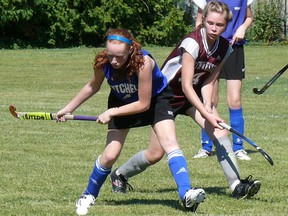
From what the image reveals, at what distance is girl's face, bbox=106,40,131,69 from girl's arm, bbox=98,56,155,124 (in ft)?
0.49

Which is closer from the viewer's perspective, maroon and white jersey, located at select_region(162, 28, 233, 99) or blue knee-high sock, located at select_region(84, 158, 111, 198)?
blue knee-high sock, located at select_region(84, 158, 111, 198)

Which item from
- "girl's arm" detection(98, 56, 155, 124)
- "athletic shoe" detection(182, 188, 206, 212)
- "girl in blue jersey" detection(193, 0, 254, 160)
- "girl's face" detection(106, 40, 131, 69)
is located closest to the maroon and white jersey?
"girl's arm" detection(98, 56, 155, 124)

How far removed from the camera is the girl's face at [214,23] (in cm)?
641

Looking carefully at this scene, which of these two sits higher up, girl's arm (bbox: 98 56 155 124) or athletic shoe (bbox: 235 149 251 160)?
girl's arm (bbox: 98 56 155 124)

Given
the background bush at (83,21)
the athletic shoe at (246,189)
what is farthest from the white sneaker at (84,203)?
the background bush at (83,21)

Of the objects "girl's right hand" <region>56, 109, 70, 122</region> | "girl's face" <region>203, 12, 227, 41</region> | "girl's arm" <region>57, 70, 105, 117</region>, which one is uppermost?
"girl's face" <region>203, 12, 227, 41</region>

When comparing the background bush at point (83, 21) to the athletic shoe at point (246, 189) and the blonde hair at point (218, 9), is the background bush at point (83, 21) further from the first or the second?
the athletic shoe at point (246, 189)

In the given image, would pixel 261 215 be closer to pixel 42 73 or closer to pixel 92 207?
pixel 92 207

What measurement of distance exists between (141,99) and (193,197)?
0.77 m

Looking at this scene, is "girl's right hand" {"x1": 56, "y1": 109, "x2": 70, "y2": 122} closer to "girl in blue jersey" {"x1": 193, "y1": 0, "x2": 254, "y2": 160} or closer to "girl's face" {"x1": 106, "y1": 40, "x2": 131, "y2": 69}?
"girl's face" {"x1": 106, "y1": 40, "x2": 131, "y2": 69}

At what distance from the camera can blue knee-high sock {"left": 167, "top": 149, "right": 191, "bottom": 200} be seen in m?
5.97

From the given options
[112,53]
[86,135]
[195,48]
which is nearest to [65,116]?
[112,53]

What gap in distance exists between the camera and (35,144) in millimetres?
9711

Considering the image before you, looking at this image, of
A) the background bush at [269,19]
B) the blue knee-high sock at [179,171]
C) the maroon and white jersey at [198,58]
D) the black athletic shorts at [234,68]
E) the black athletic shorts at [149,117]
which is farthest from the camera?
the background bush at [269,19]
